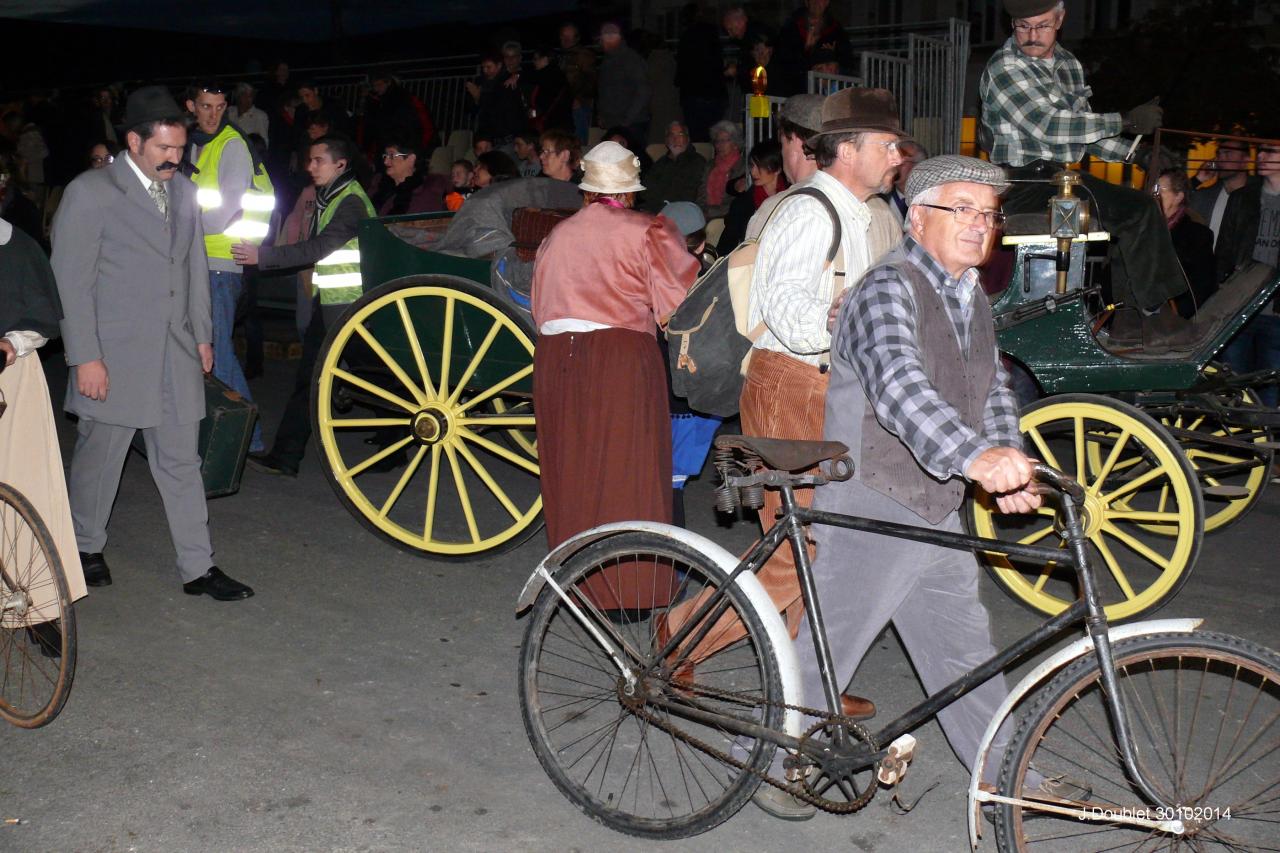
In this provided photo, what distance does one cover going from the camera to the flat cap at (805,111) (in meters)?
5.04

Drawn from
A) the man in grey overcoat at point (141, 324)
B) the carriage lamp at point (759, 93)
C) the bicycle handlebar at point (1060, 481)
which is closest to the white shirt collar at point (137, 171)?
the man in grey overcoat at point (141, 324)

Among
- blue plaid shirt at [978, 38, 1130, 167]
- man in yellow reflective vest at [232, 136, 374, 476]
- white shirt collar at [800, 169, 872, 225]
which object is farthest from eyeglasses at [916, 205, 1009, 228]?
man in yellow reflective vest at [232, 136, 374, 476]

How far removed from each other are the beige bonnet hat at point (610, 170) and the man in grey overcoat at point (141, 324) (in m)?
1.60

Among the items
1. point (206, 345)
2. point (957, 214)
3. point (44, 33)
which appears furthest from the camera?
point (44, 33)

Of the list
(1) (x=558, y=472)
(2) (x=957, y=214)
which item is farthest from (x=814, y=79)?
(2) (x=957, y=214)

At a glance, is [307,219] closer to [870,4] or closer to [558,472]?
[558,472]

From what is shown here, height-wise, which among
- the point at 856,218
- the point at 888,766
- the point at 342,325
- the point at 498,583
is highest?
the point at 856,218

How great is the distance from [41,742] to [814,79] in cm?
719

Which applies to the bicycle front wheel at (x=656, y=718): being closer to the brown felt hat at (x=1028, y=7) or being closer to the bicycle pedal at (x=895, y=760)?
the bicycle pedal at (x=895, y=760)

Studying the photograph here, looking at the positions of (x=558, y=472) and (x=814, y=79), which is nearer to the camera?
(x=558, y=472)

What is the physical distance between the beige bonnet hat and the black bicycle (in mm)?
1746

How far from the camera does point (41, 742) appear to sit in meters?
4.40

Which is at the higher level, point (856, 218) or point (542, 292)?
point (856, 218)

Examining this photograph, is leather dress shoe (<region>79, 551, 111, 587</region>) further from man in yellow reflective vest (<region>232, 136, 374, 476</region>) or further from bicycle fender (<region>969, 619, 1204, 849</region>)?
bicycle fender (<region>969, 619, 1204, 849</region>)
